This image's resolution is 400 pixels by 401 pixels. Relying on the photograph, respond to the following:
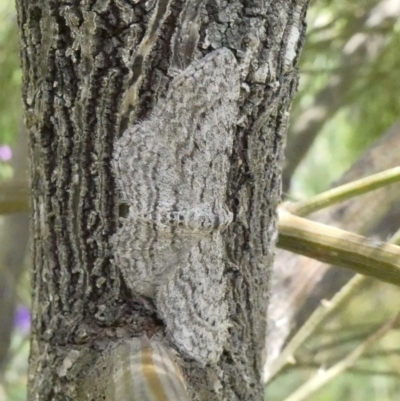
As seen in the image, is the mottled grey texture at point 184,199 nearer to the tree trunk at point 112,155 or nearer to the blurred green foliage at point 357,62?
the tree trunk at point 112,155

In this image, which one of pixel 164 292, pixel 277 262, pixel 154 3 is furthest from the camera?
pixel 277 262

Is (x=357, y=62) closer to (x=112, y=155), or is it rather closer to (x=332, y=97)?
(x=332, y=97)

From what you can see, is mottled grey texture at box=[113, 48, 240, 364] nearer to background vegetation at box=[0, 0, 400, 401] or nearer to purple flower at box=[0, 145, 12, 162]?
background vegetation at box=[0, 0, 400, 401]

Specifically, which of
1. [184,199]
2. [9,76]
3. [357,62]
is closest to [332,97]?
[357,62]

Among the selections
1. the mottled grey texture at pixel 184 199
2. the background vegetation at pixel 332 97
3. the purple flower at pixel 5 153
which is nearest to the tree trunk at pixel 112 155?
the mottled grey texture at pixel 184 199

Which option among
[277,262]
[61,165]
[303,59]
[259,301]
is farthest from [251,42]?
[303,59]

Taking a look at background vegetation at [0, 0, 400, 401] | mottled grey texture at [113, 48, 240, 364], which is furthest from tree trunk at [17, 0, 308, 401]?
background vegetation at [0, 0, 400, 401]

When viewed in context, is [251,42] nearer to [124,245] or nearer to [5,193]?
[124,245]
